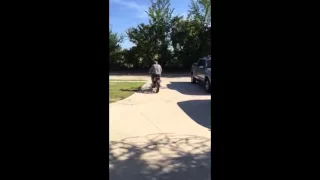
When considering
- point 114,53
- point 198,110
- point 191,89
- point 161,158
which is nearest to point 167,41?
point 114,53

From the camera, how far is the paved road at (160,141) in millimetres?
4500

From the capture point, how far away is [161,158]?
5.11 m

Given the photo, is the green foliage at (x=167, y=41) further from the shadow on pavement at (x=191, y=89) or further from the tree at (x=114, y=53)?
the shadow on pavement at (x=191, y=89)

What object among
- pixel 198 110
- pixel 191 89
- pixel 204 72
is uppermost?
pixel 204 72

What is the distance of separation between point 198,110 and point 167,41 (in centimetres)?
2171

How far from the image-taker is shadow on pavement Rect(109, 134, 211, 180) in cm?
437

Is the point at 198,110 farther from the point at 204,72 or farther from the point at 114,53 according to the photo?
the point at 114,53
